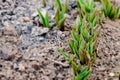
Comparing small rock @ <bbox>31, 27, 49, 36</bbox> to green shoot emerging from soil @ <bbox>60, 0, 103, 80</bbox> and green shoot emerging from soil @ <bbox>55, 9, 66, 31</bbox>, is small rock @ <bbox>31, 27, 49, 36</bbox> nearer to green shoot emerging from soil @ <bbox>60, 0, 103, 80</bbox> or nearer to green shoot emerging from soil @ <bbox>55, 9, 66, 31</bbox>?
green shoot emerging from soil @ <bbox>55, 9, 66, 31</bbox>

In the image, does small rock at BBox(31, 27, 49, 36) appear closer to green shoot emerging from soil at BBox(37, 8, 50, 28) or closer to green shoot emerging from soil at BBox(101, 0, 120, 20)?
green shoot emerging from soil at BBox(37, 8, 50, 28)

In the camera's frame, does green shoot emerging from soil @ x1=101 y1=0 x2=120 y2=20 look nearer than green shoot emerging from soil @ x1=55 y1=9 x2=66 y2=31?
No

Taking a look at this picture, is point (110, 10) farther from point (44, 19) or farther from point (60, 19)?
point (44, 19)

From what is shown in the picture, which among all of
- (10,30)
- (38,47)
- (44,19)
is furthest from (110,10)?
(10,30)

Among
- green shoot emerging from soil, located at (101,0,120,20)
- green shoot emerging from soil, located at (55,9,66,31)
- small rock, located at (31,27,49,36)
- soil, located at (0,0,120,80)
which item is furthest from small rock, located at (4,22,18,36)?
green shoot emerging from soil, located at (101,0,120,20)

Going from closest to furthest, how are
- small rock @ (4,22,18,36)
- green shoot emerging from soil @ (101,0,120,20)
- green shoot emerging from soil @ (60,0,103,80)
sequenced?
green shoot emerging from soil @ (60,0,103,80), small rock @ (4,22,18,36), green shoot emerging from soil @ (101,0,120,20)

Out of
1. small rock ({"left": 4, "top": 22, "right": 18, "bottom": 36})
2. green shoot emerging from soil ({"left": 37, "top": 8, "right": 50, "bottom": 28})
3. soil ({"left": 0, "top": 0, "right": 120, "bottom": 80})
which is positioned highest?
green shoot emerging from soil ({"left": 37, "top": 8, "right": 50, "bottom": 28})

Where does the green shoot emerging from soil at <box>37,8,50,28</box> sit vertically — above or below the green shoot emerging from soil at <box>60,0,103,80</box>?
above

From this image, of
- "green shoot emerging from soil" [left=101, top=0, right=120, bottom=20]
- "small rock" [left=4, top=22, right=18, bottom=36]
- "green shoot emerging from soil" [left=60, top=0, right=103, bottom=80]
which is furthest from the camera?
"green shoot emerging from soil" [left=101, top=0, right=120, bottom=20]
